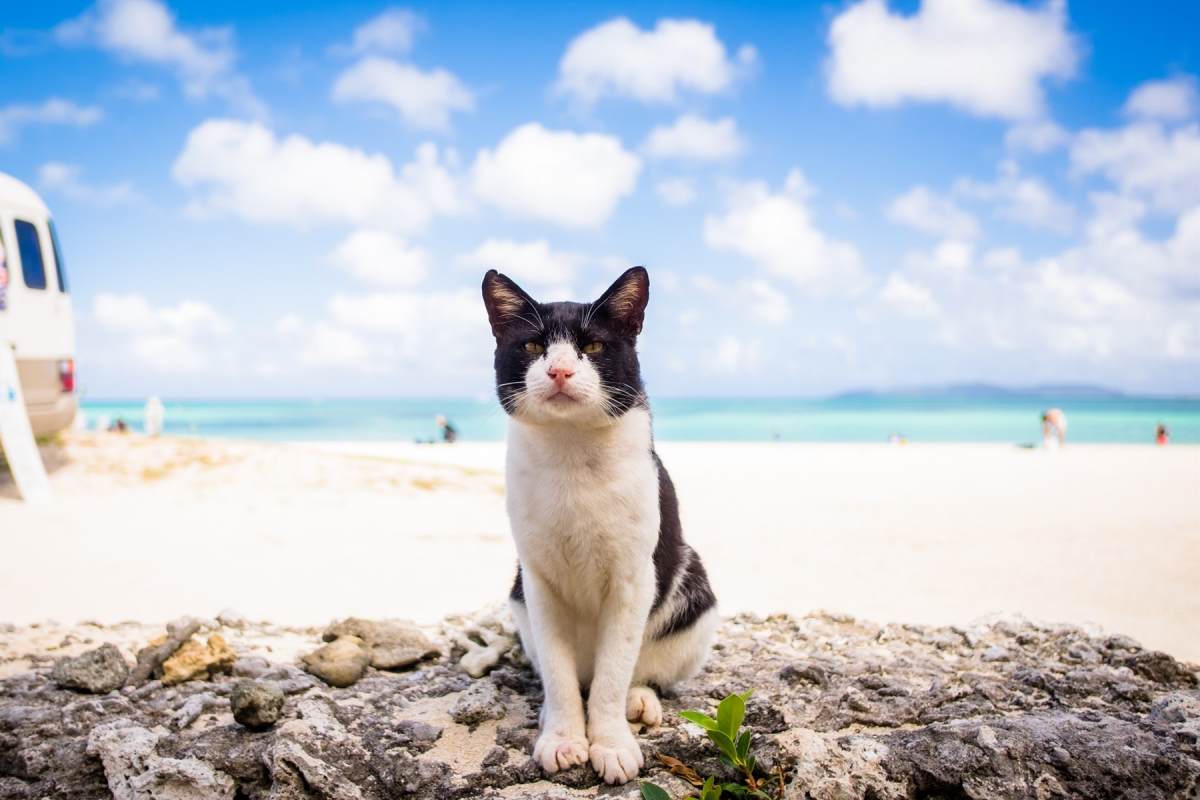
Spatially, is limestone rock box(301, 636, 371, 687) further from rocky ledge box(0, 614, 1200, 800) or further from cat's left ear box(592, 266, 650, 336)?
cat's left ear box(592, 266, 650, 336)

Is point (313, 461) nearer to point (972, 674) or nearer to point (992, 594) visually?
point (992, 594)

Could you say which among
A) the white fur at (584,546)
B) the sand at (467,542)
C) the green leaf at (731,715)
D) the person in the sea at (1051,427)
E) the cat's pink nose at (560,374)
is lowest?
the person in the sea at (1051,427)

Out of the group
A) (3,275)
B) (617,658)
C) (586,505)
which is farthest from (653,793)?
(3,275)

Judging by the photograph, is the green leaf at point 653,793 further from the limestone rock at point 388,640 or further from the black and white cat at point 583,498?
the limestone rock at point 388,640

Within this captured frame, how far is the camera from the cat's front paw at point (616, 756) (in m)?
2.72

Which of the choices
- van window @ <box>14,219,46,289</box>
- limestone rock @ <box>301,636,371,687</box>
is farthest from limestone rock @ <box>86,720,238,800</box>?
van window @ <box>14,219,46,289</box>

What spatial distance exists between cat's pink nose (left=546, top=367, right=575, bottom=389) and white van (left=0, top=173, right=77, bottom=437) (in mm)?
9929

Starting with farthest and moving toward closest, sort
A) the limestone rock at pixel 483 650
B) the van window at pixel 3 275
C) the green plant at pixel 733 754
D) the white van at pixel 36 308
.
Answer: the white van at pixel 36 308
the van window at pixel 3 275
the limestone rock at pixel 483 650
the green plant at pixel 733 754

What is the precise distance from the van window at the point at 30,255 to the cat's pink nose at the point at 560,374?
1020 centimetres

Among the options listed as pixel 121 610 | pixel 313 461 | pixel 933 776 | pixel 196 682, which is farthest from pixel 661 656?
pixel 313 461

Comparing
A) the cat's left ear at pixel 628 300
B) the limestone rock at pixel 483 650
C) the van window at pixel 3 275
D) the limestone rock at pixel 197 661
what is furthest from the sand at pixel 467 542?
the cat's left ear at pixel 628 300

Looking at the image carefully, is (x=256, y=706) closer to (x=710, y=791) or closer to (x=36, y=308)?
(x=710, y=791)

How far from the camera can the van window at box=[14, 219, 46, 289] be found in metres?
9.79

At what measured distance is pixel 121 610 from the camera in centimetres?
607
